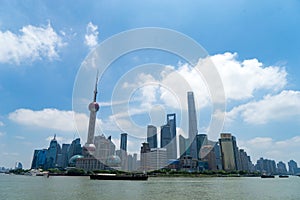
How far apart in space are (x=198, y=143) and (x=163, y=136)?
61.6 feet

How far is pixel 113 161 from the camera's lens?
70125 mm

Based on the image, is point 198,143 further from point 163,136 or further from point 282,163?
point 282,163

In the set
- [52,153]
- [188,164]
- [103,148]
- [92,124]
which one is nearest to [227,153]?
[188,164]

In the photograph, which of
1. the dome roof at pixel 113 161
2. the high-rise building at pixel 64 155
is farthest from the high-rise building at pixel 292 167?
the high-rise building at pixel 64 155

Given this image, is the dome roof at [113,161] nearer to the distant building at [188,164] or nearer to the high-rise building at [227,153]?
the distant building at [188,164]

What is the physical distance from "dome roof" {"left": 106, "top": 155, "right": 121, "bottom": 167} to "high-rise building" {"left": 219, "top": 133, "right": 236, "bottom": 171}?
130 feet

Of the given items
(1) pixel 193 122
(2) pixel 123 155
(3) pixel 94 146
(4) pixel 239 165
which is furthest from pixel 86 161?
(4) pixel 239 165

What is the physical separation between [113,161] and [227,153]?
43.1m

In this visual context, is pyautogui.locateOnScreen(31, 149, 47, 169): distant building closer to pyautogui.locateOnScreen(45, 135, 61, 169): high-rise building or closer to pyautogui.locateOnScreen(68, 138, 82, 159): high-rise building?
pyautogui.locateOnScreen(45, 135, 61, 169): high-rise building

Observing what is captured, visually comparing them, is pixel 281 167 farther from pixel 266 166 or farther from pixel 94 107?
pixel 94 107

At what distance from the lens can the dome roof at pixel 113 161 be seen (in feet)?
230

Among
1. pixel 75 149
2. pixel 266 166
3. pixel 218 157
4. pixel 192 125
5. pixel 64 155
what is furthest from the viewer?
pixel 266 166

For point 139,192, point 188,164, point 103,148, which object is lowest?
point 139,192

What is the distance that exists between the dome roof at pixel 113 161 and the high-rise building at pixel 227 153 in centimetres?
3960
